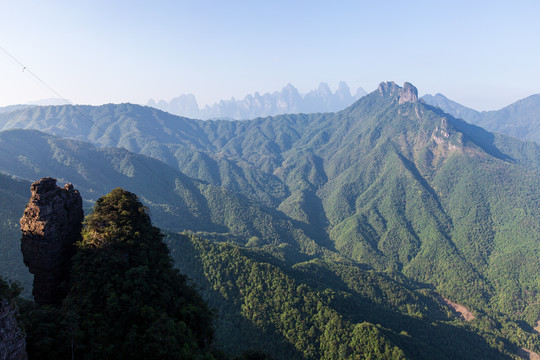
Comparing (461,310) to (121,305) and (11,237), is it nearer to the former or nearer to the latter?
(121,305)

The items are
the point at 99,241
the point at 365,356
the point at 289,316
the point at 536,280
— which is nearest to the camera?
the point at 99,241

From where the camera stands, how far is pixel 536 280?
589ft

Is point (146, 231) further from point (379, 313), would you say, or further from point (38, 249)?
point (379, 313)

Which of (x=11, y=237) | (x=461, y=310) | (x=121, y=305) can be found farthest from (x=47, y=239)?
(x=461, y=310)

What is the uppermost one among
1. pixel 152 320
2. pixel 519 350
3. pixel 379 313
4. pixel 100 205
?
pixel 100 205

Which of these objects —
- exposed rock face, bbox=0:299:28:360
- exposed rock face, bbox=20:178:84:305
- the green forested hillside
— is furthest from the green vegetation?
the green forested hillside

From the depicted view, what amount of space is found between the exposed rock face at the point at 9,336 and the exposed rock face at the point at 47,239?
476 inches

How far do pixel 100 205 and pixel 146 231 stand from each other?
5.98 m

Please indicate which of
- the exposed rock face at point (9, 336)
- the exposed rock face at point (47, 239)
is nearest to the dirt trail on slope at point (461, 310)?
the exposed rock face at point (47, 239)

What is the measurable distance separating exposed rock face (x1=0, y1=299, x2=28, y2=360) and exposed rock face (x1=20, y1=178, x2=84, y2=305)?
1209cm

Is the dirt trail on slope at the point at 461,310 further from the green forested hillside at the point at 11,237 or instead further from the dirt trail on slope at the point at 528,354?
the green forested hillside at the point at 11,237

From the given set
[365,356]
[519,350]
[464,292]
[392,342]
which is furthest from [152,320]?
[464,292]

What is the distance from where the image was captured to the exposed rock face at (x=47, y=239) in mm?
29375

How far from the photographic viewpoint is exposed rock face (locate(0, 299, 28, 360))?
1762 centimetres
